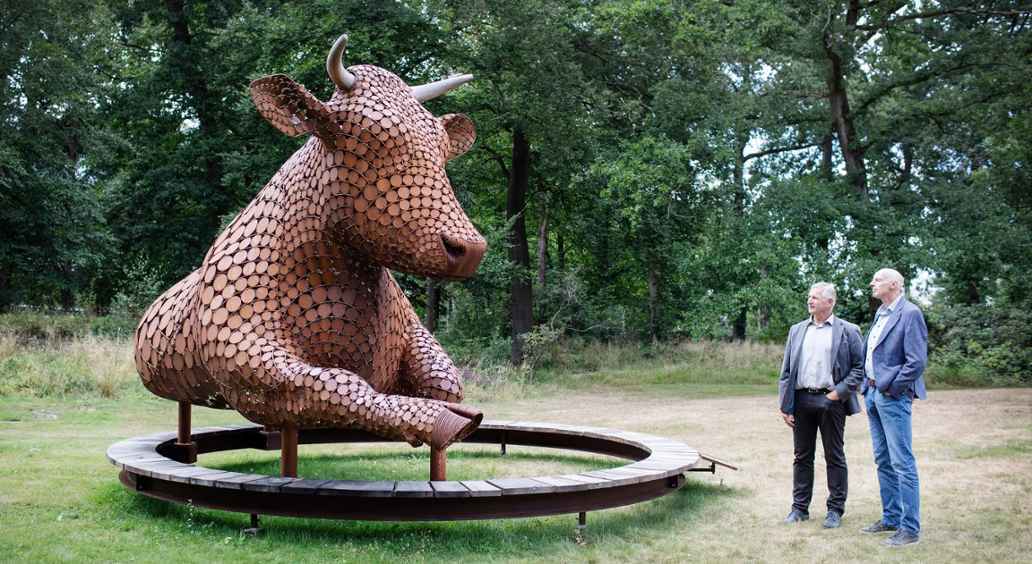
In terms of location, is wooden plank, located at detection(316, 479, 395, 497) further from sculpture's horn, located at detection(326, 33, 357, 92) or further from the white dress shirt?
the white dress shirt

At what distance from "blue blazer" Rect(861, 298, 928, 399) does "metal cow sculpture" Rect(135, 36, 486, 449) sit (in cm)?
288

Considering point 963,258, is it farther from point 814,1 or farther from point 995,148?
point 814,1

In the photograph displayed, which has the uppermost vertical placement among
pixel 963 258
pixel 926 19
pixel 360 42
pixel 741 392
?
pixel 926 19

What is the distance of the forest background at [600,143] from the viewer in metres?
19.9

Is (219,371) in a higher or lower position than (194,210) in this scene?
lower

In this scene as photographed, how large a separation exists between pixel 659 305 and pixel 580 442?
19.3 m

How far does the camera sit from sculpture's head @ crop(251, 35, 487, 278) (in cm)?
540

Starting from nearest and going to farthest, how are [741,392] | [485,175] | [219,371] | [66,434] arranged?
[219,371], [66,434], [741,392], [485,175]

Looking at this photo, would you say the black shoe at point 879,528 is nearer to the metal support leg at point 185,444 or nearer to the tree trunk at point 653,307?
the metal support leg at point 185,444

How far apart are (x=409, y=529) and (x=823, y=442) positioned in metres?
3.05

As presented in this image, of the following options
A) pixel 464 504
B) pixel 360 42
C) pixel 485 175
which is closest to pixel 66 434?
pixel 464 504

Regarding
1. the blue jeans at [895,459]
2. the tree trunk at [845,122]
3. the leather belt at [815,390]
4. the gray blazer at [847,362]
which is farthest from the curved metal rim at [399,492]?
the tree trunk at [845,122]

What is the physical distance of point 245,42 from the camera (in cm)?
2117

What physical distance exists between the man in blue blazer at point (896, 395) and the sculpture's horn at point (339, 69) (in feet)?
12.5
